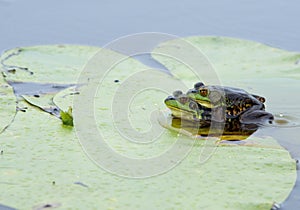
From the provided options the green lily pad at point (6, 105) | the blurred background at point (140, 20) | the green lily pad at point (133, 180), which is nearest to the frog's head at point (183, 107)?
the green lily pad at point (133, 180)

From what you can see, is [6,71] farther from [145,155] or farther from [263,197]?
[263,197]

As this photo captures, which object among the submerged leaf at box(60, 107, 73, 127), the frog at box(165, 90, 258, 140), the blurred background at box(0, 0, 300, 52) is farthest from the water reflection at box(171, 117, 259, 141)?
the blurred background at box(0, 0, 300, 52)

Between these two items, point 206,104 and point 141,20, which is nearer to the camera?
point 206,104

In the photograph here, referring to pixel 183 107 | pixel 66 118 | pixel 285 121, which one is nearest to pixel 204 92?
pixel 183 107

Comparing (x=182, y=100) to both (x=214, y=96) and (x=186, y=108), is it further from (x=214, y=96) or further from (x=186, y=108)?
(x=214, y=96)

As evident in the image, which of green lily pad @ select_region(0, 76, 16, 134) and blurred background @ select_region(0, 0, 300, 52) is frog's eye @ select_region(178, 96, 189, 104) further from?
blurred background @ select_region(0, 0, 300, 52)

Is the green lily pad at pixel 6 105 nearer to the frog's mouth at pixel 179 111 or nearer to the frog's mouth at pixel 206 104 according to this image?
the frog's mouth at pixel 179 111

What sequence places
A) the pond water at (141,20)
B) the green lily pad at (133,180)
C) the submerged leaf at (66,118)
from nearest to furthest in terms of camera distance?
the green lily pad at (133,180)
the submerged leaf at (66,118)
the pond water at (141,20)
